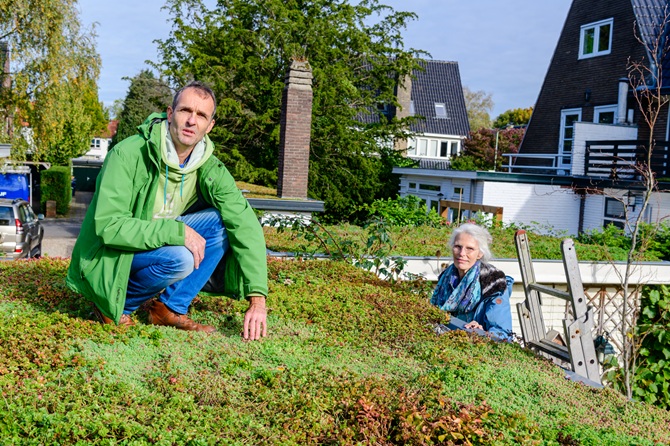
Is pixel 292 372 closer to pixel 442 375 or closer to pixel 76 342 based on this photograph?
pixel 442 375

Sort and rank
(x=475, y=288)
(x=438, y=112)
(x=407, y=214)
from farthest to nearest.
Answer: (x=438, y=112) → (x=407, y=214) → (x=475, y=288)

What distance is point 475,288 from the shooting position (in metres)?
5.67

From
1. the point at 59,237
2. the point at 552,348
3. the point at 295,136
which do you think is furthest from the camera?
the point at 59,237

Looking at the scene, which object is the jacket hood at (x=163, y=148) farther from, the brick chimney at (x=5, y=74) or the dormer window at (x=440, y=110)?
the dormer window at (x=440, y=110)

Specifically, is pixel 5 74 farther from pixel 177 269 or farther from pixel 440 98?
pixel 440 98

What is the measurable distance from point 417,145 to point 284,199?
33.3 m

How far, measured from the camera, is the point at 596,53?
25.5 m

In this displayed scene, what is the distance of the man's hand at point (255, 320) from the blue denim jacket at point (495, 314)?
1.98 m

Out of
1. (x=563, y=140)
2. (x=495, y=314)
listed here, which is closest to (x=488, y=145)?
(x=563, y=140)

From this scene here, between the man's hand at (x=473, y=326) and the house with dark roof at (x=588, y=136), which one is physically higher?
the house with dark roof at (x=588, y=136)

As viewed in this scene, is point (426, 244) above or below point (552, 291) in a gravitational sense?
→ below

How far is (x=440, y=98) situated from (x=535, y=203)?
25.8 m

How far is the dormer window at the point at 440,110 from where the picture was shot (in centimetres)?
4684

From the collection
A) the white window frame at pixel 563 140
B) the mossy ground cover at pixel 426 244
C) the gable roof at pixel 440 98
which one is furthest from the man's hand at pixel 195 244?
the gable roof at pixel 440 98
